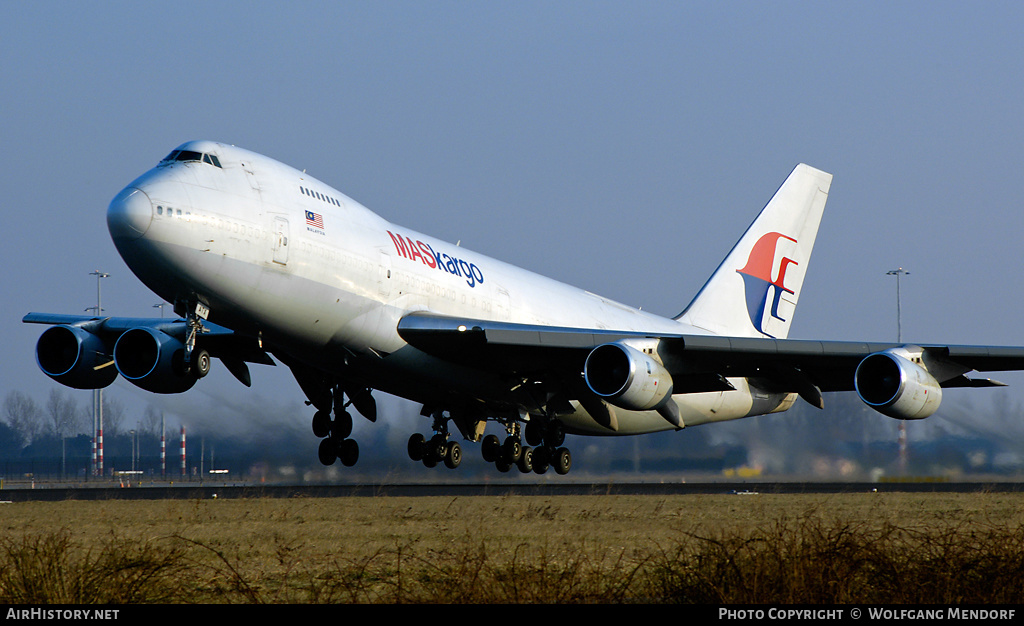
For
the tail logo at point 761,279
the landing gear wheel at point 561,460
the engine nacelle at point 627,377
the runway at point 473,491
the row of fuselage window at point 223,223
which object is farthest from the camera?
the tail logo at point 761,279

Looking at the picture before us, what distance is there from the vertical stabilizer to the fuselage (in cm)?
990

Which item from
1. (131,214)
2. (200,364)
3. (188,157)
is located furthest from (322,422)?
(131,214)

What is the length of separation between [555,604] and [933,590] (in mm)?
3612

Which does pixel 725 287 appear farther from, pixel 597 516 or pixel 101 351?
pixel 101 351

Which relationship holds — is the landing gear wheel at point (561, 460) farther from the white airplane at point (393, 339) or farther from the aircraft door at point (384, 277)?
the aircraft door at point (384, 277)

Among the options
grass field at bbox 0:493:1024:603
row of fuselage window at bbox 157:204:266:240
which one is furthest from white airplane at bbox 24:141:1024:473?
grass field at bbox 0:493:1024:603

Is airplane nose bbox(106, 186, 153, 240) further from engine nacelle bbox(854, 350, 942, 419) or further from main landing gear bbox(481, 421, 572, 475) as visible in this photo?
engine nacelle bbox(854, 350, 942, 419)

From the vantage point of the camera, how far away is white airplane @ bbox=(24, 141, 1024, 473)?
60.6 ft

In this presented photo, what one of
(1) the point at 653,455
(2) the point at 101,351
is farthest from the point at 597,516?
(1) the point at 653,455

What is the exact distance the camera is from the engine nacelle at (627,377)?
70.9ft

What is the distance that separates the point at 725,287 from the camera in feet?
113

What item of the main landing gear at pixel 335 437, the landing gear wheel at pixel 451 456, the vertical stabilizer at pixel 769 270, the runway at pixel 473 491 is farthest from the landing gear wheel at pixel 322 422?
the vertical stabilizer at pixel 769 270

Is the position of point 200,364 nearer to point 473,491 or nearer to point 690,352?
point 690,352

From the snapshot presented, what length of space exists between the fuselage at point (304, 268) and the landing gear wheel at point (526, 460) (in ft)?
8.19
